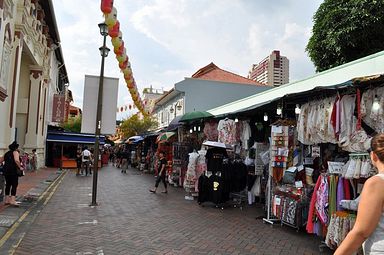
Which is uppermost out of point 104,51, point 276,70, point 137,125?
point 276,70

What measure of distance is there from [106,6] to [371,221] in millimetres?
10295

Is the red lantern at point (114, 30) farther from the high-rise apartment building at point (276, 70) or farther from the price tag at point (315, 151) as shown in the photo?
the high-rise apartment building at point (276, 70)

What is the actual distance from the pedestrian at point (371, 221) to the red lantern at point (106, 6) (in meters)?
10.1

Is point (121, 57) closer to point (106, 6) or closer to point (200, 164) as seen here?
point (106, 6)

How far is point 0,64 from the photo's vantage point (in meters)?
12.1

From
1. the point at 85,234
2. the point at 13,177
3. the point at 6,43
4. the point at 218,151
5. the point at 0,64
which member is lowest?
the point at 85,234

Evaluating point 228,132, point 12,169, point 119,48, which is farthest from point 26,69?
point 228,132

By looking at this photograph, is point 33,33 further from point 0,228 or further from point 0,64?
point 0,228

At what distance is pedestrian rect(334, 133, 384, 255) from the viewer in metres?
1.95

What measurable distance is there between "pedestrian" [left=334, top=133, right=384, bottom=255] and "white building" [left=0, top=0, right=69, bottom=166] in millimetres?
12480

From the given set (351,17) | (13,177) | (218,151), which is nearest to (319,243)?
(218,151)

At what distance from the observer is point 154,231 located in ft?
22.9

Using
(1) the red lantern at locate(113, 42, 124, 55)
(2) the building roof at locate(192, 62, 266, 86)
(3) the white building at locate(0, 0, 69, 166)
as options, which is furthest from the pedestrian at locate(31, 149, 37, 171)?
(2) the building roof at locate(192, 62, 266, 86)

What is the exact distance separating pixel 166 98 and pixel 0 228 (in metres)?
28.1
